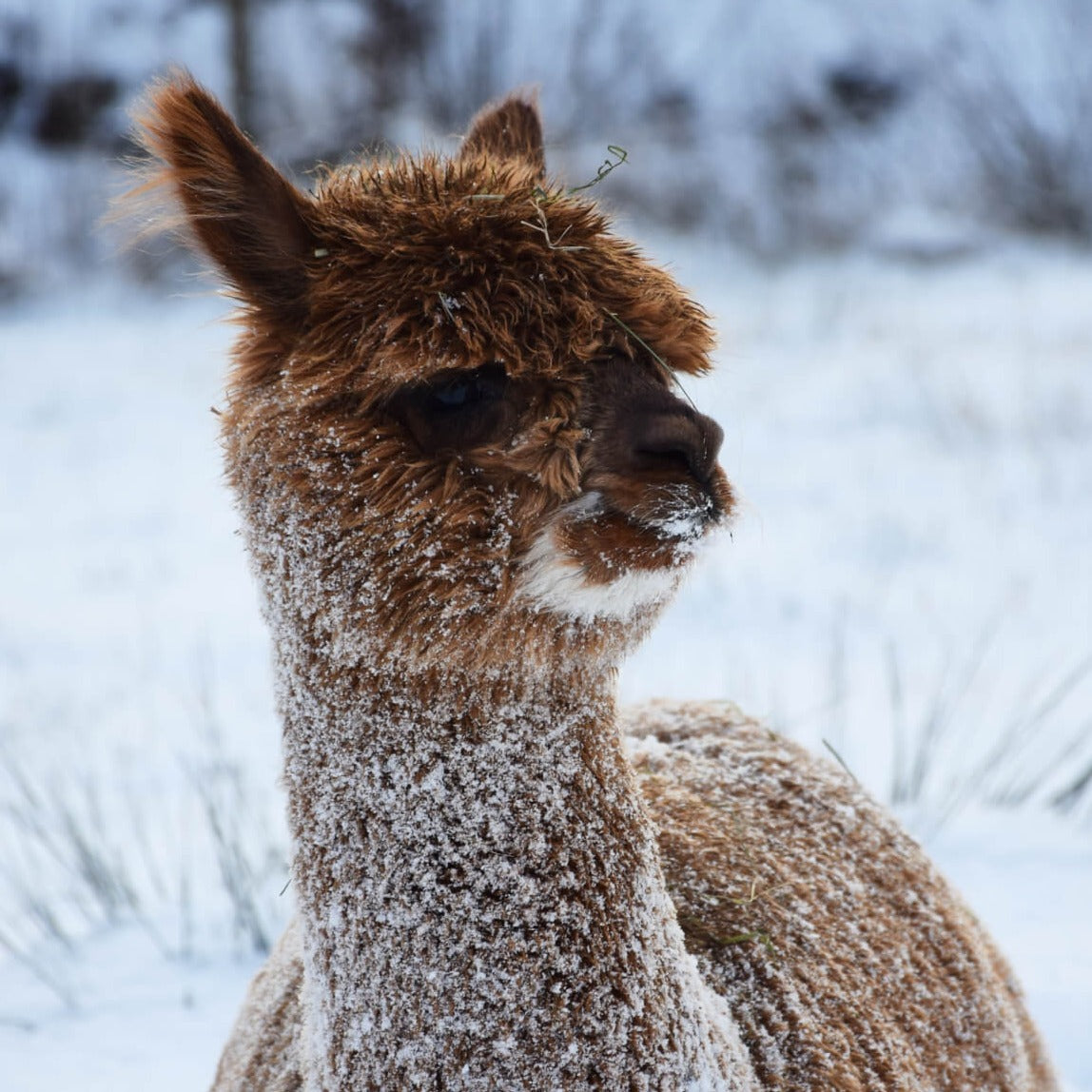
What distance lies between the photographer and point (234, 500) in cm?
154

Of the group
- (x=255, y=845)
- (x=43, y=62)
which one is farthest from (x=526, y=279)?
(x=43, y=62)

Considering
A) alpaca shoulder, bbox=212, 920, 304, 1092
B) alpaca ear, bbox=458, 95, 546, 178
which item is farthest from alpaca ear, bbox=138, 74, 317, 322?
alpaca shoulder, bbox=212, 920, 304, 1092

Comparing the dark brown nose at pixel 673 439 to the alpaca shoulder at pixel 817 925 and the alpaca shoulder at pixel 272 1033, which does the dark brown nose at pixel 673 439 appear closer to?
the alpaca shoulder at pixel 817 925

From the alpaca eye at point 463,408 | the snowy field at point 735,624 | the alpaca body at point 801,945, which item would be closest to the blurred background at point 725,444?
the snowy field at point 735,624

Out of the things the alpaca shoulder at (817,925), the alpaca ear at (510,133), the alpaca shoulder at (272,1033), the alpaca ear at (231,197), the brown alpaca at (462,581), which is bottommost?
the alpaca shoulder at (272,1033)

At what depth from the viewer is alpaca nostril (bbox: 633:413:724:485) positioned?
136 centimetres

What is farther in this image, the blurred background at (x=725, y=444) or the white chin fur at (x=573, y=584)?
the blurred background at (x=725, y=444)

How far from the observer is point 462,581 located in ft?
4.53

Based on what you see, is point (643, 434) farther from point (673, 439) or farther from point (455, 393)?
point (455, 393)

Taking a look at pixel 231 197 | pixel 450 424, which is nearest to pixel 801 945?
pixel 450 424

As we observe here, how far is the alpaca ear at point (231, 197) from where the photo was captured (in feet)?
4.61

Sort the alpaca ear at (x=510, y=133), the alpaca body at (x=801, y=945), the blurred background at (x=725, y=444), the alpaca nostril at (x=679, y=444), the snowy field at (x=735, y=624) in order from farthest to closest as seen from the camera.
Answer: the blurred background at (x=725, y=444) → the snowy field at (x=735, y=624) → the alpaca ear at (x=510, y=133) → the alpaca body at (x=801, y=945) → the alpaca nostril at (x=679, y=444)

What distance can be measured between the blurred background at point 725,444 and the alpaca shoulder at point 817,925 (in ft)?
2.02

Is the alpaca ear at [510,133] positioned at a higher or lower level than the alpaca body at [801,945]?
higher
